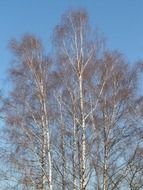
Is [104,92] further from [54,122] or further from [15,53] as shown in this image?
[15,53]

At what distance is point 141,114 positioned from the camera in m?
25.1

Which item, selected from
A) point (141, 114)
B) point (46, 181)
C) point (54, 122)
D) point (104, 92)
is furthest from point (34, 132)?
point (141, 114)

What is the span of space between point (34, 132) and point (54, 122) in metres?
1.05

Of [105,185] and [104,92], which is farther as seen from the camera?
[104,92]

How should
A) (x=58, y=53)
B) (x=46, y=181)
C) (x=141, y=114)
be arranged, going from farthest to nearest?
(x=141, y=114)
(x=58, y=53)
(x=46, y=181)

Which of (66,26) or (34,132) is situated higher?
(66,26)

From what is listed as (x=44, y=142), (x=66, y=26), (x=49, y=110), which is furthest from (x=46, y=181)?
(x=66, y=26)

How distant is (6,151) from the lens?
2239 centimetres

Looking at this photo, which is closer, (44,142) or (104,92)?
(44,142)

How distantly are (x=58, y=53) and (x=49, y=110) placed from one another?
2664 millimetres

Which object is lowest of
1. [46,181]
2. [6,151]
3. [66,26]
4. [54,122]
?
[46,181]

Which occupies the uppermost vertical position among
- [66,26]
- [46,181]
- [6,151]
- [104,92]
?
[66,26]

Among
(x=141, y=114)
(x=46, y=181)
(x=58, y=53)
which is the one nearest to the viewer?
(x=46, y=181)

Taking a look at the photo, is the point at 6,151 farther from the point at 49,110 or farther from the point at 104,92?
the point at 104,92
